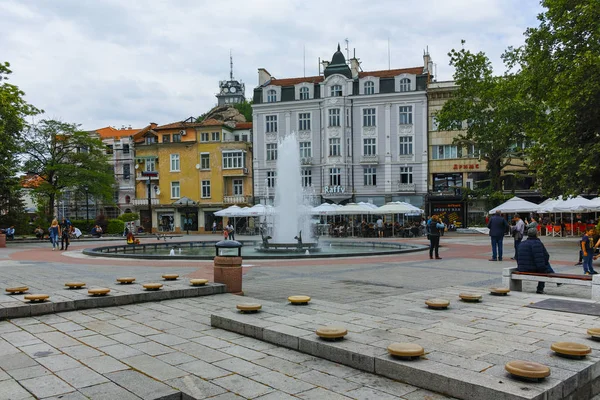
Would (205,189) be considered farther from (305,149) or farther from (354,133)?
(354,133)

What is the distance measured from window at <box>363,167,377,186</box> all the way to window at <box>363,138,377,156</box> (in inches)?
58.6

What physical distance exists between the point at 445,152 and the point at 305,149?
13.8 m

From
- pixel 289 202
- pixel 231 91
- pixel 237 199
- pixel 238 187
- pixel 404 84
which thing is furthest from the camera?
pixel 231 91

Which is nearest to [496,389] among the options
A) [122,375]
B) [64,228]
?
[122,375]

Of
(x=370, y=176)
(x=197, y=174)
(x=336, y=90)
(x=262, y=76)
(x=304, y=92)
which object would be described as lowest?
(x=370, y=176)

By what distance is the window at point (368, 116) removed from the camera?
164 feet

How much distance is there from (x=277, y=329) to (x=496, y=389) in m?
2.88

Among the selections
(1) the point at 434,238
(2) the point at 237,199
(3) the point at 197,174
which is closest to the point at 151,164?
(3) the point at 197,174

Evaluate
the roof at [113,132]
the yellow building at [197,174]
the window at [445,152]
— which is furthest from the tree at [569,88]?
the roof at [113,132]

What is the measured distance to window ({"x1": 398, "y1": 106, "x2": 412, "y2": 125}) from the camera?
49.2 metres

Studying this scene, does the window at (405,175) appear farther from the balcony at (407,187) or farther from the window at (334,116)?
the window at (334,116)

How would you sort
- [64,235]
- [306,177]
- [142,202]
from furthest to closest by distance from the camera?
1. [142,202]
2. [306,177]
3. [64,235]

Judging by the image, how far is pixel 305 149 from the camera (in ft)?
170

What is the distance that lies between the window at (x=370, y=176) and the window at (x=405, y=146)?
315cm
